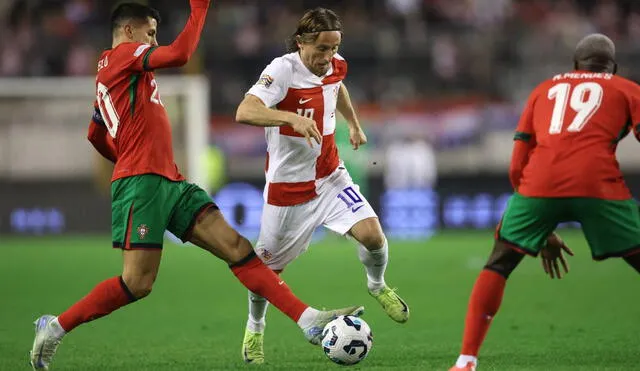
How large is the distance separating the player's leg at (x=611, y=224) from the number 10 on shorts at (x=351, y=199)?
2022 millimetres

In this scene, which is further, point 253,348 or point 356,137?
point 356,137

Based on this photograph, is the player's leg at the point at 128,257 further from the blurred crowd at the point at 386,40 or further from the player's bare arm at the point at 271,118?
the blurred crowd at the point at 386,40

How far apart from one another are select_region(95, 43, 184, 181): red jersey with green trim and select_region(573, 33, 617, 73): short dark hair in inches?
108

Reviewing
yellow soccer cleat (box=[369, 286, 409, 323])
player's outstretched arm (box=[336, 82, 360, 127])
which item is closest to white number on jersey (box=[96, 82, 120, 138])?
player's outstretched arm (box=[336, 82, 360, 127])

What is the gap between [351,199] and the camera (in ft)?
27.6

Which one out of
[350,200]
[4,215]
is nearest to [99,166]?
[4,215]

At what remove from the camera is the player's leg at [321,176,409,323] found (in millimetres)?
8250

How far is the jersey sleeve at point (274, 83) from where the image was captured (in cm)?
784

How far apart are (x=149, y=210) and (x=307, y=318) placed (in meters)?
1.25

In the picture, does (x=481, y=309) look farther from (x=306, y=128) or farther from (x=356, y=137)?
(x=356, y=137)

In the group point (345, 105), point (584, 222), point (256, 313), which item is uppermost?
point (345, 105)

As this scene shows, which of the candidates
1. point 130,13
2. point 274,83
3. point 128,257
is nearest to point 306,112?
point 274,83

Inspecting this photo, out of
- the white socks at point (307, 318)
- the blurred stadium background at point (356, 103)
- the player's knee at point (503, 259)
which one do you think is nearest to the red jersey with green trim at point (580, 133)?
the player's knee at point (503, 259)

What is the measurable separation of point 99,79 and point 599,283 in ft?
28.4
